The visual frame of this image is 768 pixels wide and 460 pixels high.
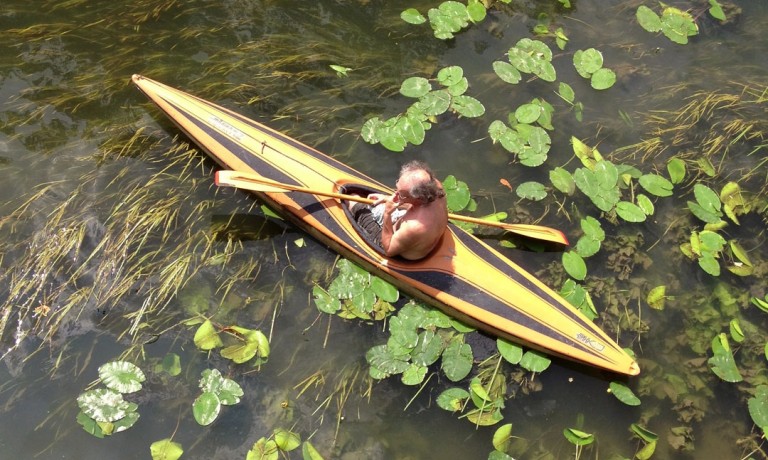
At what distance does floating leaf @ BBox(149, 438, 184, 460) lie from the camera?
12.6 feet

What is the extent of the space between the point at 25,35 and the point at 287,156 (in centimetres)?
273

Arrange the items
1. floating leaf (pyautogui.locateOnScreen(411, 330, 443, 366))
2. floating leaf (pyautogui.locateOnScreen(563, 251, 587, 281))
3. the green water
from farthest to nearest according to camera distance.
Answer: floating leaf (pyautogui.locateOnScreen(563, 251, 587, 281)) < floating leaf (pyautogui.locateOnScreen(411, 330, 443, 366)) < the green water

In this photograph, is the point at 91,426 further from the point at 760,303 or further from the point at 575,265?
the point at 760,303

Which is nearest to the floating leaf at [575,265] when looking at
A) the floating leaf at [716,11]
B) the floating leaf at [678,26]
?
the floating leaf at [678,26]

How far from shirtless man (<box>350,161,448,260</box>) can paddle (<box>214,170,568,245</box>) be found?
148 mm

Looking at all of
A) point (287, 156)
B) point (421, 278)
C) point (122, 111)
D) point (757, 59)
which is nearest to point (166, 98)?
point (122, 111)

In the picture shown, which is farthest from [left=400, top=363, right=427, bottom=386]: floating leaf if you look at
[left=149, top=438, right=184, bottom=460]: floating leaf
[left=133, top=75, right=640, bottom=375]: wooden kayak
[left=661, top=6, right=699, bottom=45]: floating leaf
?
[left=661, top=6, right=699, bottom=45]: floating leaf

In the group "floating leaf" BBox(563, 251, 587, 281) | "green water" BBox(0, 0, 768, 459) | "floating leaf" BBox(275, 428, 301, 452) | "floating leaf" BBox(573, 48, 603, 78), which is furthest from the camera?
"floating leaf" BBox(573, 48, 603, 78)

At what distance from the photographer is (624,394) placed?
429cm

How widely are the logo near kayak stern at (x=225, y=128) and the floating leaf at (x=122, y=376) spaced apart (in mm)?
1887

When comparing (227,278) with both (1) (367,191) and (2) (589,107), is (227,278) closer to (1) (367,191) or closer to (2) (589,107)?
(1) (367,191)

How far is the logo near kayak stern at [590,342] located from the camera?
14.2 ft

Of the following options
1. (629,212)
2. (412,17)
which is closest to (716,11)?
(629,212)

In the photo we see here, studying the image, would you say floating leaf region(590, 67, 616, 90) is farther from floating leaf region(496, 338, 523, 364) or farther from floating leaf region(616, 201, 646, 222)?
floating leaf region(496, 338, 523, 364)
